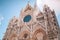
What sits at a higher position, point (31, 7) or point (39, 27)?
point (31, 7)

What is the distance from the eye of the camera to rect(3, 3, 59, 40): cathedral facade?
69.1 ft

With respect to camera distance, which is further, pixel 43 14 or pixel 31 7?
pixel 31 7

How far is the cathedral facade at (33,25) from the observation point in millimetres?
21062

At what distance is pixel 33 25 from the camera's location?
22.6 metres

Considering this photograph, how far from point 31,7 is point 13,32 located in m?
4.94

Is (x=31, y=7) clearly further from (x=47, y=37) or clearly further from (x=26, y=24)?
(x=47, y=37)

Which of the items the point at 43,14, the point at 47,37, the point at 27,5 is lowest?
the point at 47,37

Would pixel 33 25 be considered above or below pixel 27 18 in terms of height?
below

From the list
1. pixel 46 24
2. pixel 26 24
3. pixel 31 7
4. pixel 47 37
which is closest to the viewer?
pixel 47 37

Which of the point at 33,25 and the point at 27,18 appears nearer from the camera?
the point at 33,25

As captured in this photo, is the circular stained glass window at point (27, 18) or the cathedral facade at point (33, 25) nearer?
the cathedral facade at point (33, 25)

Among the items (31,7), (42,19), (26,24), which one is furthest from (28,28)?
(31,7)

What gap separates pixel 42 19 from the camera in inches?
903

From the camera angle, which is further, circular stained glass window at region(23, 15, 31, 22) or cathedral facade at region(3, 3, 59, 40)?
circular stained glass window at region(23, 15, 31, 22)
